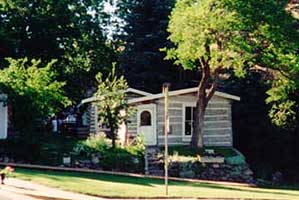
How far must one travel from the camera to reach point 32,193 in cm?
1598

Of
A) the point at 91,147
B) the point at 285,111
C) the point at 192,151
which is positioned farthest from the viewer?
the point at 285,111

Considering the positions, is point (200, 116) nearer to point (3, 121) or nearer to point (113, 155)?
point (113, 155)

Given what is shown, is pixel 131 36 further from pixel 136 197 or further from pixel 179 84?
pixel 136 197

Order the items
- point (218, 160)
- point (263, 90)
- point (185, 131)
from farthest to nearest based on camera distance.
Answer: point (263, 90)
point (185, 131)
point (218, 160)

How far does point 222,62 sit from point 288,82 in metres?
3.59

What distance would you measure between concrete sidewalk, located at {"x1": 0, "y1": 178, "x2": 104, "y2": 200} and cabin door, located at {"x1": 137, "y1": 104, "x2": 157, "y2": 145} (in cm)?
1496

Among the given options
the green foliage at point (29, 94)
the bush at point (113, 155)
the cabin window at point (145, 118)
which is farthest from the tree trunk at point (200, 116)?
the green foliage at point (29, 94)

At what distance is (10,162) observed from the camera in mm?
24375

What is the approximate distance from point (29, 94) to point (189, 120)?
11.6 meters

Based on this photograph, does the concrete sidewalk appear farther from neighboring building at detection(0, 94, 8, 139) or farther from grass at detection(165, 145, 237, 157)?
grass at detection(165, 145, 237, 157)

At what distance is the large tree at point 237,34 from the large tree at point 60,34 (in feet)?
41.0

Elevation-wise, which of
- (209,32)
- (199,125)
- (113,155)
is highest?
(209,32)

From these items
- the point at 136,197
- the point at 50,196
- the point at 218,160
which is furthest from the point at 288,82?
the point at 50,196

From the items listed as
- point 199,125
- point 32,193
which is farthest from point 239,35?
point 32,193
